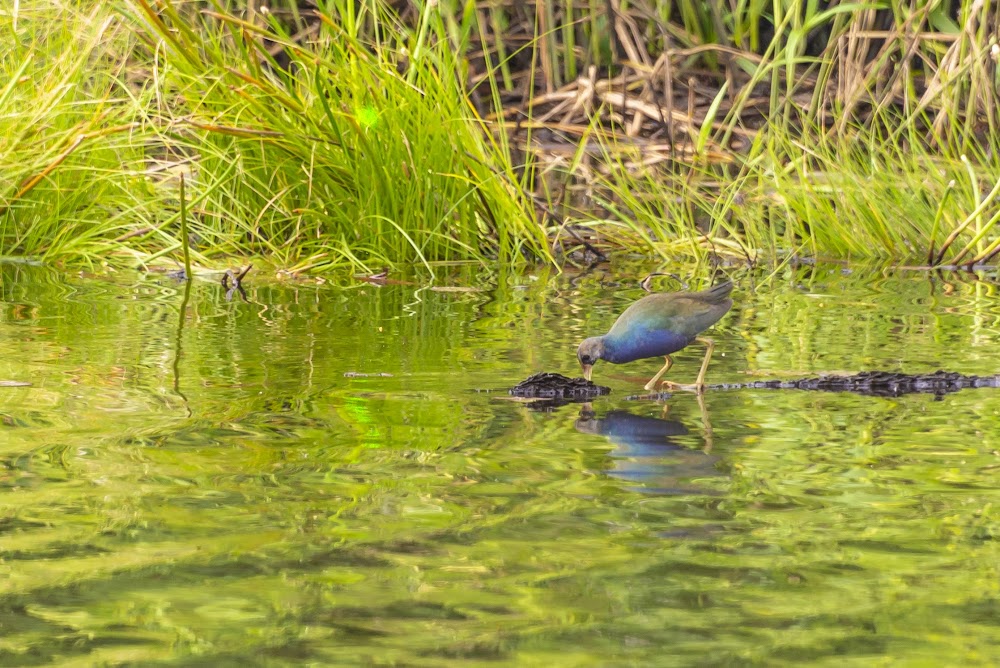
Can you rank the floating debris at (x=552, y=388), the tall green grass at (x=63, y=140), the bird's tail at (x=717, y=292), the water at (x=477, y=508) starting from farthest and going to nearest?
1. the tall green grass at (x=63, y=140)
2. the bird's tail at (x=717, y=292)
3. the floating debris at (x=552, y=388)
4. the water at (x=477, y=508)

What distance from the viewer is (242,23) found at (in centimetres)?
546

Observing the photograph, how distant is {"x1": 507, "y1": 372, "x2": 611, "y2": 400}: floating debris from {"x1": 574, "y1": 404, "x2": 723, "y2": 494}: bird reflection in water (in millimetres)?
117

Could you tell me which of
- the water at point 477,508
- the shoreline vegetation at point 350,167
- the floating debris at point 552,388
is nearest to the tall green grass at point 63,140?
the shoreline vegetation at point 350,167

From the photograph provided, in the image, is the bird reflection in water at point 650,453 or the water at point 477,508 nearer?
the water at point 477,508

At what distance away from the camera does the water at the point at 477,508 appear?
1832mm

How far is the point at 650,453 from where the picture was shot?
2.85 m

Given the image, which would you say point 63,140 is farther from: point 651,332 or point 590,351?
point 651,332

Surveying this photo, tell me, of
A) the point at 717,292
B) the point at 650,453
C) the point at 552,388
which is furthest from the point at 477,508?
the point at 717,292

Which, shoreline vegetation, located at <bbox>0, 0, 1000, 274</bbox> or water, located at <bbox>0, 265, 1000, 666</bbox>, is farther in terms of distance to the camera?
shoreline vegetation, located at <bbox>0, 0, 1000, 274</bbox>

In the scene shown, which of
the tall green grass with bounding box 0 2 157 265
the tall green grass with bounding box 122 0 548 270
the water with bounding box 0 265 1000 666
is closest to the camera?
the water with bounding box 0 265 1000 666

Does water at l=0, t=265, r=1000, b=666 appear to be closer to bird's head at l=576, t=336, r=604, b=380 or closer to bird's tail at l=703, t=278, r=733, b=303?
bird's head at l=576, t=336, r=604, b=380

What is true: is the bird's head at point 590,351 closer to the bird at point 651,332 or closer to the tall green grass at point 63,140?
the bird at point 651,332

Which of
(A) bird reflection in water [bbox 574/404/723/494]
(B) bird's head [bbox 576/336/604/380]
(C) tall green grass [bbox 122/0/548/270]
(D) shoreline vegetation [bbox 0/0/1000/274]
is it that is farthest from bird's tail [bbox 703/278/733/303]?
(C) tall green grass [bbox 122/0/548/270]

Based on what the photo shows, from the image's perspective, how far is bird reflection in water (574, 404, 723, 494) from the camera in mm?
2609
